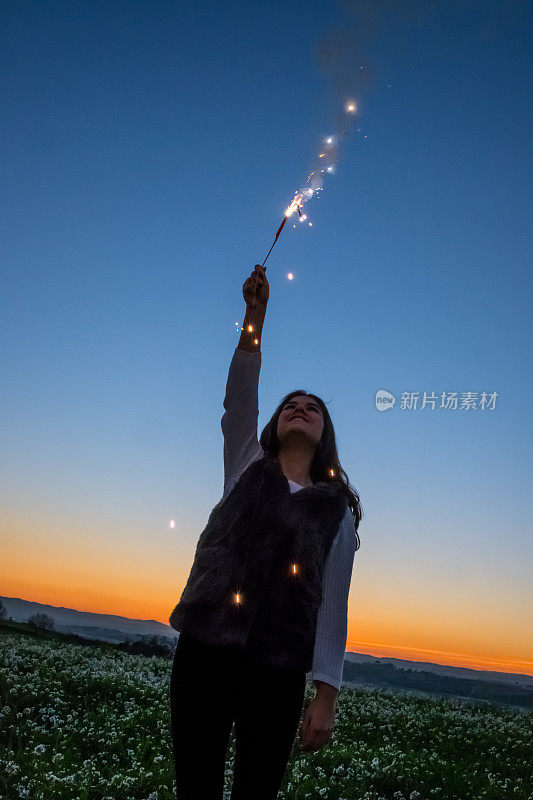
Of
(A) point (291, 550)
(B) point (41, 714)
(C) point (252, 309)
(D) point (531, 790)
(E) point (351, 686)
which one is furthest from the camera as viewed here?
(E) point (351, 686)

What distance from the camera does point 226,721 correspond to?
7.68 ft

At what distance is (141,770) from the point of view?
21.0 feet

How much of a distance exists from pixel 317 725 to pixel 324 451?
52.5 inches

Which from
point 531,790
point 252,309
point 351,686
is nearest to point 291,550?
point 252,309

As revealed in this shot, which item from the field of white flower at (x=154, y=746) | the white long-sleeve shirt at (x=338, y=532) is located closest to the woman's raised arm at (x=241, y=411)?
the white long-sleeve shirt at (x=338, y=532)

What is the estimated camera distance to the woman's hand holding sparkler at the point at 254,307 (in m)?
3.13

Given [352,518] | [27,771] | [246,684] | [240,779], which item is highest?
[352,518]

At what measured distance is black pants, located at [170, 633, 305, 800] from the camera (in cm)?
229

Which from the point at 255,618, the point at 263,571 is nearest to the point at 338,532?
the point at 263,571

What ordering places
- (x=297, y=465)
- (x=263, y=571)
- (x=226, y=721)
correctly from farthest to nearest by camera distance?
1. (x=297, y=465)
2. (x=263, y=571)
3. (x=226, y=721)

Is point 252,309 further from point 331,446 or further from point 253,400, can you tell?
point 331,446

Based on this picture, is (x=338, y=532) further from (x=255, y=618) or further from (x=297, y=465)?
(x=255, y=618)

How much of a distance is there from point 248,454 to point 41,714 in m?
6.84

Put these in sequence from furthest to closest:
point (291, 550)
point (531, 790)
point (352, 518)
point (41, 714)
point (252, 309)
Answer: point (41, 714)
point (531, 790)
point (252, 309)
point (352, 518)
point (291, 550)
